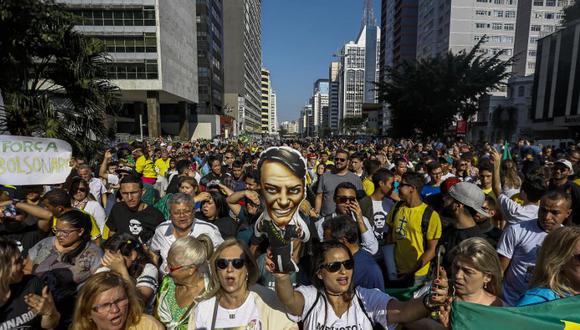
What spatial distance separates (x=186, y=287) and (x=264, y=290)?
65 centimetres

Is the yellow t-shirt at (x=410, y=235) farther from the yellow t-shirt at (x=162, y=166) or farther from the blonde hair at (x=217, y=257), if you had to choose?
the yellow t-shirt at (x=162, y=166)

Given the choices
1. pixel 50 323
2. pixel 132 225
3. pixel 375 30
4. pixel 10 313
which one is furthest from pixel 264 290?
pixel 375 30

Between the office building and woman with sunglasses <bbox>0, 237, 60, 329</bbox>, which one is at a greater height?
the office building

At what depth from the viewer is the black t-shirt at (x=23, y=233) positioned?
3.54 m

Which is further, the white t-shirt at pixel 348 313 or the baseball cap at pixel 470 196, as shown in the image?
the baseball cap at pixel 470 196

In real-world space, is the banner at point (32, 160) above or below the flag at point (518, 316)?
above

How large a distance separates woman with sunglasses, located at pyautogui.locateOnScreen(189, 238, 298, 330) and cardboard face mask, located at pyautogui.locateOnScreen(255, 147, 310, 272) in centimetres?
40

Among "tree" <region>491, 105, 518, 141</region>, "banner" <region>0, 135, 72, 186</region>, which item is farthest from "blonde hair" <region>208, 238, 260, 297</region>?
"tree" <region>491, 105, 518, 141</region>

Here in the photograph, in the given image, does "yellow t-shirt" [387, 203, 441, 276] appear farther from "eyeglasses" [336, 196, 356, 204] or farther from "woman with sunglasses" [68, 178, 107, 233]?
"woman with sunglasses" [68, 178, 107, 233]

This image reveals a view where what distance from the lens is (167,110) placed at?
5125cm

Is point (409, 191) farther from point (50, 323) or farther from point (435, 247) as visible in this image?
point (50, 323)

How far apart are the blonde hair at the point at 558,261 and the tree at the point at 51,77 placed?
8.35m

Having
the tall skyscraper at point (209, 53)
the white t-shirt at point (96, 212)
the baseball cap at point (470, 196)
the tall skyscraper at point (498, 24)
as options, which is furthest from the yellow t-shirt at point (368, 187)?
the tall skyscraper at point (498, 24)

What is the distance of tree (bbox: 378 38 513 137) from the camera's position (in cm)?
2756
